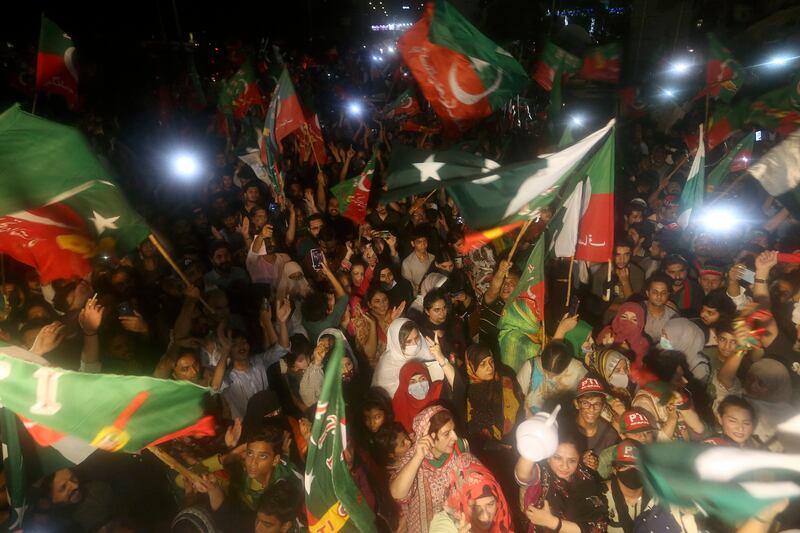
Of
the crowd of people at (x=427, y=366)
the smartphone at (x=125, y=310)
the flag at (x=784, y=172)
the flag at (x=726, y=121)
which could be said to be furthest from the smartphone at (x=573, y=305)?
the flag at (x=726, y=121)

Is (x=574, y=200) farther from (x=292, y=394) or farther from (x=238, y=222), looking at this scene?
(x=238, y=222)

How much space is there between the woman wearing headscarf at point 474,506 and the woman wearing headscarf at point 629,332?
238 cm

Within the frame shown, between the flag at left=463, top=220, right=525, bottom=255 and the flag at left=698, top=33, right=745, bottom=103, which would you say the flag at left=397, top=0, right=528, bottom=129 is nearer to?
the flag at left=463, top=220, right=525, bottom=255

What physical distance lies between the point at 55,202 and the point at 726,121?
9.78 meters

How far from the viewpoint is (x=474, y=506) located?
128 inches

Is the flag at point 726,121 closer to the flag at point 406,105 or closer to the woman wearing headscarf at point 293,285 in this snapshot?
the flag at point 406,105

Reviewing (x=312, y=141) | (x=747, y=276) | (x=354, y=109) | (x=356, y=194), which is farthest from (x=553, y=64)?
(x=354, y=109)

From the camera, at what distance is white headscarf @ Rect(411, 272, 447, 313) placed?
232 inches

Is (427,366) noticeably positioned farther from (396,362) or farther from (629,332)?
(629,332)

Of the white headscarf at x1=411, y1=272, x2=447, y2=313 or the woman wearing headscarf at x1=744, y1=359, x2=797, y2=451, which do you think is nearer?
the woman wearing headscarf at x1=744, y1=359, x2=797, y2=451

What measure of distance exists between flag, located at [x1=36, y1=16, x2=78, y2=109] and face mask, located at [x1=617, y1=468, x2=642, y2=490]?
8.06 m

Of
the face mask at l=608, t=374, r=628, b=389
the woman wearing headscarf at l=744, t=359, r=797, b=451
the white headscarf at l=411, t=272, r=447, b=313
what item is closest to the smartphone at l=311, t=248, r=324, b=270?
the white headscarf at l=411, t=272, r=447, b=313

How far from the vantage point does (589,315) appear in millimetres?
6195

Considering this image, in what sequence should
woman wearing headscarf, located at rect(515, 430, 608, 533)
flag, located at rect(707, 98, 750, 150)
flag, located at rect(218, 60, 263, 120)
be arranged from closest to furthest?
woman wearing headscarf, located at rect(515, 430, 608, 533)
flag, located at rect(707, 98, 750, 150)
flag, located at rect(218, 60, 263, 120)
